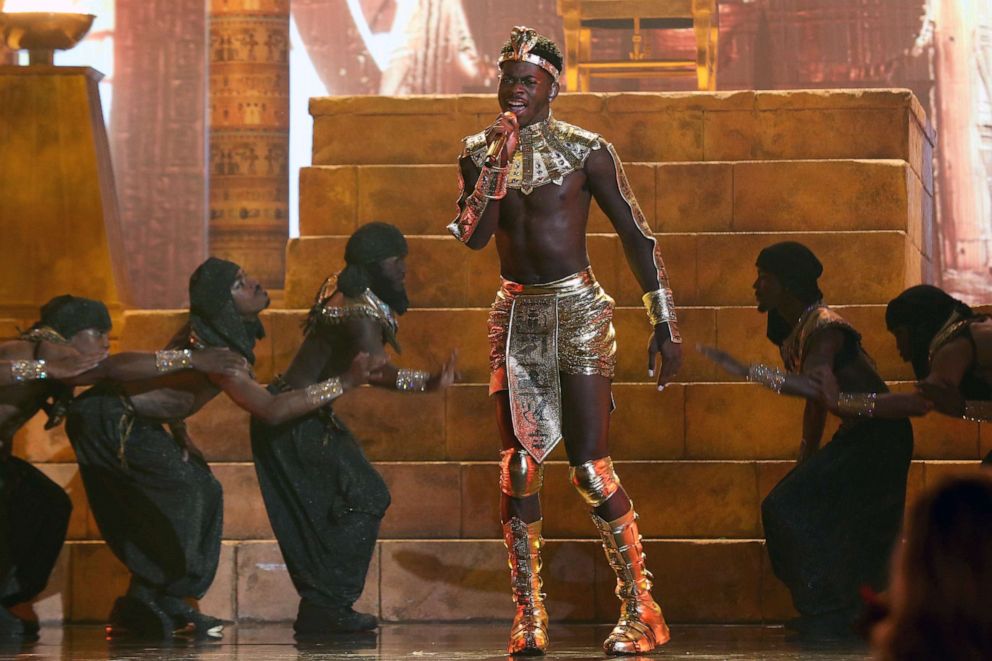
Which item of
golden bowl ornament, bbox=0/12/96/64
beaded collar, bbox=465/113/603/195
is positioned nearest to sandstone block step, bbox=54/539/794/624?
beaded collar, bbox=465/113/603/195

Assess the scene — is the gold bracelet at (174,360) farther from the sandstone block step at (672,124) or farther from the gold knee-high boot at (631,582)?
the sandstone block step at (672,124)

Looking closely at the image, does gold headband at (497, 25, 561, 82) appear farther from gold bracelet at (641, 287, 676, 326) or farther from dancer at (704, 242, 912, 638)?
dancer at (704, 242, 912, 638)

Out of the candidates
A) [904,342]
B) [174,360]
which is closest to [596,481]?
[904,342]

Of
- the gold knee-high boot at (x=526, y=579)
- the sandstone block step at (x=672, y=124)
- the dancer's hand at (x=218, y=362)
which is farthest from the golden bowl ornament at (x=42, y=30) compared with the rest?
the gold knee-high boot at (x=526, y=579)

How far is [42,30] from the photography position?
953cm

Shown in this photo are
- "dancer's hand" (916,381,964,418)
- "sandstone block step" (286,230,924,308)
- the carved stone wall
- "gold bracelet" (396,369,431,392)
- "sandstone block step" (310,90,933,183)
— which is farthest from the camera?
the carved stone wall

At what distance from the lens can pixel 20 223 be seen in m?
9.16

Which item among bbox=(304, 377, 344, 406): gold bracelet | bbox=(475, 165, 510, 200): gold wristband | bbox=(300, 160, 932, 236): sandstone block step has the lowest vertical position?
bbox=(304, 377, 344, 406): gold bracelet

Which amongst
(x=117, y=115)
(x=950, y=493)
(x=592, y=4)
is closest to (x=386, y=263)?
(x=592, y=4)

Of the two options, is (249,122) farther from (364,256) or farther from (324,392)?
(324,392)

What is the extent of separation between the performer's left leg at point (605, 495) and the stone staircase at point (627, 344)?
5.17 feet

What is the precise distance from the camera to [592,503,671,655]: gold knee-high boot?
5531mm

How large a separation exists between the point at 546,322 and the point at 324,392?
1.34 meters

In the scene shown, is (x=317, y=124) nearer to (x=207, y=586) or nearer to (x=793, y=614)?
(x=207, y=586)
